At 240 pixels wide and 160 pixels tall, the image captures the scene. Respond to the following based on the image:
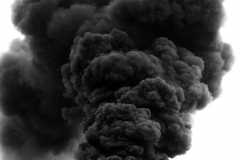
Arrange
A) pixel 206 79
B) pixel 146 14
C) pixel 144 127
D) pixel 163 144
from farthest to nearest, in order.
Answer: pixel 206 79 < pixel 146 14 < pixel 163 144 < pixel 144 127

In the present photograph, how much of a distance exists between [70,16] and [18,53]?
421 inches

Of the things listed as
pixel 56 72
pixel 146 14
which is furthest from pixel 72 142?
pixel 146 14

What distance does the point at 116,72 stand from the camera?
80.8ft

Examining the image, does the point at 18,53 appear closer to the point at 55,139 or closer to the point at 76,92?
the point at 55,139

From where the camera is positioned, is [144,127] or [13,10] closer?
[144,127]

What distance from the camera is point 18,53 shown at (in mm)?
38219

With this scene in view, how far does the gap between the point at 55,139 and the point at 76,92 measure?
11623mm

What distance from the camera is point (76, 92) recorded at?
28.7 m

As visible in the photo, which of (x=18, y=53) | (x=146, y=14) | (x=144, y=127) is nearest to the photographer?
(x=144, y=127)

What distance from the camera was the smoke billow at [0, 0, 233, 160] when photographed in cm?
2244

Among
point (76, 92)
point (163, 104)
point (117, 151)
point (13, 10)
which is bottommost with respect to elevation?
point (117, 151)

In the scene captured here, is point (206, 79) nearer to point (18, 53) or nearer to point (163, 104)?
point (163, 104)

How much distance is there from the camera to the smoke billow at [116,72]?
22.4m

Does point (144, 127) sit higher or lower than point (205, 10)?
lower
